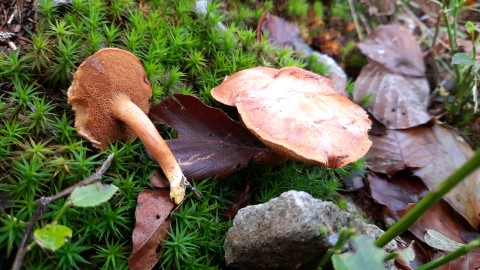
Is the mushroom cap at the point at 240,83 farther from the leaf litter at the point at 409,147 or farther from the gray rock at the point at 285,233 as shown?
the leaf litter at the point at 409,147

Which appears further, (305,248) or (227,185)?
(227,185)

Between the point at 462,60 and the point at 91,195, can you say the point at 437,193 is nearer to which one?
the point at 91,195

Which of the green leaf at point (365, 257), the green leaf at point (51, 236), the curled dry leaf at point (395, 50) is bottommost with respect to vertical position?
the green leaf at point (51, 236)

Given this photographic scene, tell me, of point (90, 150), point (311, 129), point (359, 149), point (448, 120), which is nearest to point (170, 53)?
point (90, 150)

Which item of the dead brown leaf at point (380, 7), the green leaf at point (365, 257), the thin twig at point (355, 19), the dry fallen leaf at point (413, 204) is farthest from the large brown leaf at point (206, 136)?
the dead brown leaf at point (380, 7)

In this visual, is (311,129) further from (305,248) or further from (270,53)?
(270,53)
